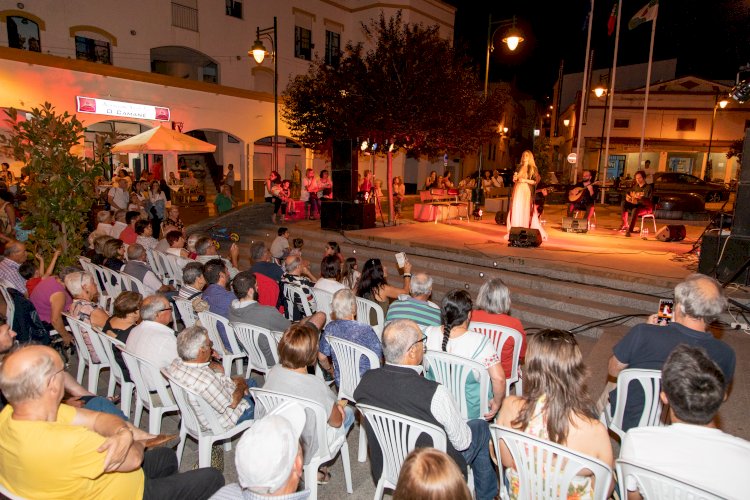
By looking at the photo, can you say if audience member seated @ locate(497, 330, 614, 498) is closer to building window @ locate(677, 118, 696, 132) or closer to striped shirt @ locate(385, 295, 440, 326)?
striped shirt @ locate(385, 295, 440, 326)

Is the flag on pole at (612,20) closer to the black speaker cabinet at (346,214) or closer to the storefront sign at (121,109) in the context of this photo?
the black speaker cabinet at (346,214)

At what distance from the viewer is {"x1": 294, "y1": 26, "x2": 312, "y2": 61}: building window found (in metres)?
21.2

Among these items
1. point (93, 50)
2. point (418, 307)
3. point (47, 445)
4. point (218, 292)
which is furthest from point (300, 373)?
point (93, 50)

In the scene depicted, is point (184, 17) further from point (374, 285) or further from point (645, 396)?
point (645, 396)

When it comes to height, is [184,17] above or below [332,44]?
below

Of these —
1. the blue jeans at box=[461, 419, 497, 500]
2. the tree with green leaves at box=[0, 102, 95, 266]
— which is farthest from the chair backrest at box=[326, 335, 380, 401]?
the tree with green leaves at box=[0, 102, 95, 266]

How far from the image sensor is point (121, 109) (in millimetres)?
15258

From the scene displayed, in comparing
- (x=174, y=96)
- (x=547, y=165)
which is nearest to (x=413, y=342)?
(x=174, y=96)

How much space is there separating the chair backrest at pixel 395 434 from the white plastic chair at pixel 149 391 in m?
1.70

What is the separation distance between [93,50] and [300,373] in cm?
1686

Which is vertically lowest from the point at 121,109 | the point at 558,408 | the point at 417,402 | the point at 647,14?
the point at 417,402

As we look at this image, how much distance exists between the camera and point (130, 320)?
399 centimetres

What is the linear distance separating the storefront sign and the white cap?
15774 mm

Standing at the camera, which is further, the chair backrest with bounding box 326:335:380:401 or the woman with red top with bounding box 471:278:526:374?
the woman with red top with bounding box 471:278:526:374
